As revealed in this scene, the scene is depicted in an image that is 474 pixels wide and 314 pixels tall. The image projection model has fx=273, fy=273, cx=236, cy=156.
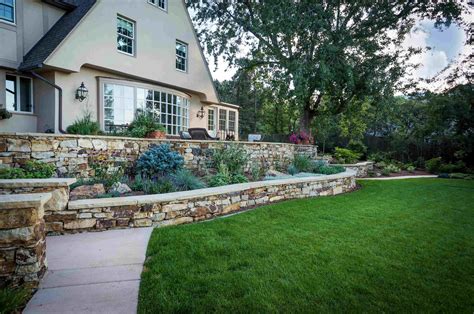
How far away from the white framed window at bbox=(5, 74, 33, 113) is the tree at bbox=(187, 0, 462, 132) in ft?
27.5

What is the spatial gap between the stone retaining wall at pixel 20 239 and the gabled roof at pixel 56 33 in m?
7.21

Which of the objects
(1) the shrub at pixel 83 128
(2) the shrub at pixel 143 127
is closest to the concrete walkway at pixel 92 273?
(2) the shrub at pixel 143 127

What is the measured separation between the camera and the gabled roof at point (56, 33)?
7930 millimetres

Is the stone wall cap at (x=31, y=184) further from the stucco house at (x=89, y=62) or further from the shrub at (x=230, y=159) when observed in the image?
the stucco house at (x=89, y=62)

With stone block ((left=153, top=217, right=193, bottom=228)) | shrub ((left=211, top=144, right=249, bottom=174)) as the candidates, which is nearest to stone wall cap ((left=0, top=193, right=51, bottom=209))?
stone block ((left=153, top=217, right=193, bottom=228))

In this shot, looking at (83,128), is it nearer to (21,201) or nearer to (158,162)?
(158,162)

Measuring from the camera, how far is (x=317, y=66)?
12.0m

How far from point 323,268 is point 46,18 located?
36.8 feet

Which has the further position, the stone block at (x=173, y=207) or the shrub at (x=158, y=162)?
the shrub at (x=158, y=162)

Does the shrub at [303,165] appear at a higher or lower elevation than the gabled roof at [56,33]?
lower

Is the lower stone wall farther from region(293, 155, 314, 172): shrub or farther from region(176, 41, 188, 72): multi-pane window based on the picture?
region(176, 41, 188, 72): multi-pane window

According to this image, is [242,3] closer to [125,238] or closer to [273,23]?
[273,23]

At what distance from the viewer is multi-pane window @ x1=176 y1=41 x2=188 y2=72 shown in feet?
39.6

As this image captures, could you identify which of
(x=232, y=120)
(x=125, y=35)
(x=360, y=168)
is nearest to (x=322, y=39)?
(x=360, y=168)
